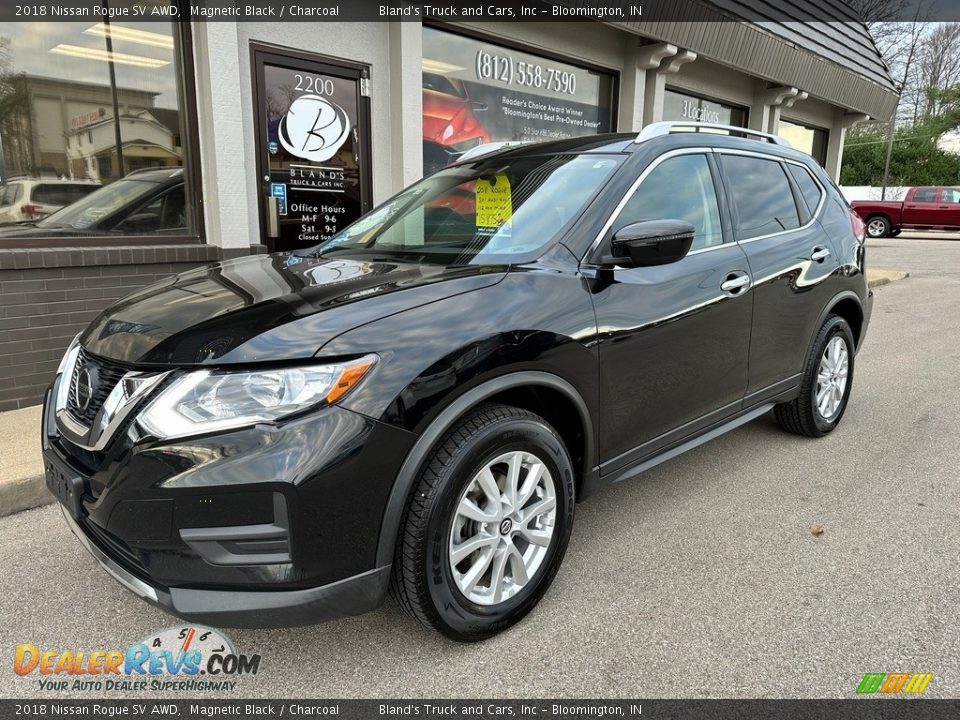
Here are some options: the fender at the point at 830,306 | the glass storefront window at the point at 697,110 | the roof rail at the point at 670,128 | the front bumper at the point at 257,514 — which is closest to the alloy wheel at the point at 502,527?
the front bumper at the point at 257,514

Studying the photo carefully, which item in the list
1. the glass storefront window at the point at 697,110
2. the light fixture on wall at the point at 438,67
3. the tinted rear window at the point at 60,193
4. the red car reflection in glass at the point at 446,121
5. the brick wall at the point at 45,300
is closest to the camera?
the brick wall at the point at 45,300

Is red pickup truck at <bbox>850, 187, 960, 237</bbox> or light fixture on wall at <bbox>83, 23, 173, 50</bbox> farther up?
light fixture on wall at <bbox>83, 23, 173, 50</bbox>

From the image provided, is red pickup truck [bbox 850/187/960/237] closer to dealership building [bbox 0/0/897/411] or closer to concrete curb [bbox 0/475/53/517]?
dealership building [bbox 0/0/897/411]

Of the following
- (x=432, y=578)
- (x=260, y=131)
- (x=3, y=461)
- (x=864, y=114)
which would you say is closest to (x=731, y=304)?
(x=432, y=578)

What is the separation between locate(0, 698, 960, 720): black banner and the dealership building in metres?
1.21

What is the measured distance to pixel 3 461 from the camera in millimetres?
3697

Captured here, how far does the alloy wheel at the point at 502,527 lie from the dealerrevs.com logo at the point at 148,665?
0.80 metres

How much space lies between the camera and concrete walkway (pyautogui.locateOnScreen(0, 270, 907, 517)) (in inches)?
135

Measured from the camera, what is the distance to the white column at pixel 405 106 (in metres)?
6.47

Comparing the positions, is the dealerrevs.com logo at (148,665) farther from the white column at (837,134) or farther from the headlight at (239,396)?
the white column at (837,134)

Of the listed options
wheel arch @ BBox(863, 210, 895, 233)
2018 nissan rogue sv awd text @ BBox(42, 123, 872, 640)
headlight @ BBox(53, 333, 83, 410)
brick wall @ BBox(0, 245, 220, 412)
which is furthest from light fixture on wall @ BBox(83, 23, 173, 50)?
wheel arch @ BBox(863, 210, 895, 233)

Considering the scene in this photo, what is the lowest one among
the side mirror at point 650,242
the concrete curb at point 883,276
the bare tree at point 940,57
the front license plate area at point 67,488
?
the concrete curb at point 883,276

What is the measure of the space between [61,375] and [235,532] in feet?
3.77

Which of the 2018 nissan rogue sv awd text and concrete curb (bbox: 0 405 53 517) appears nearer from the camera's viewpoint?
the 2018 nissan rogue sv awd text
